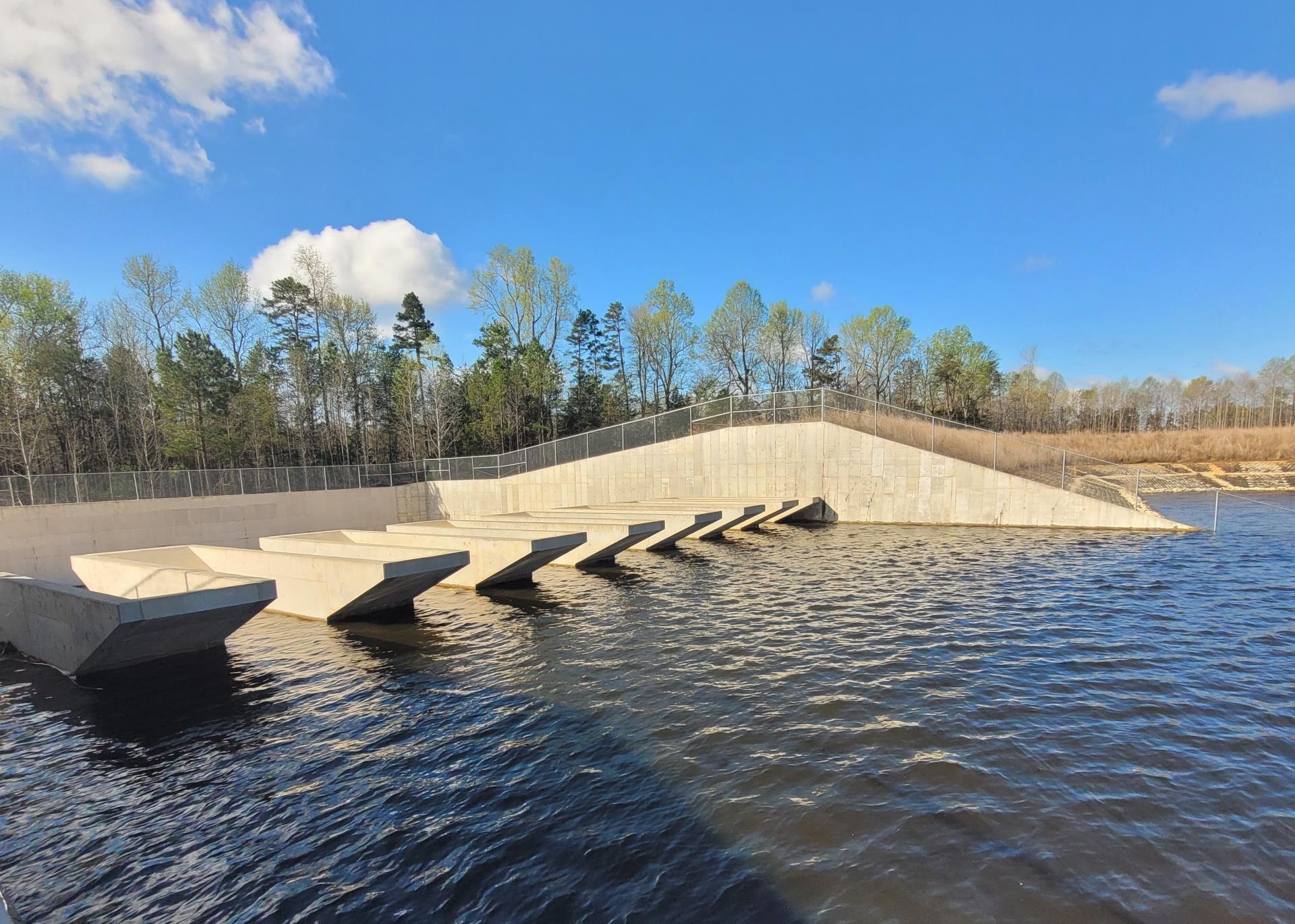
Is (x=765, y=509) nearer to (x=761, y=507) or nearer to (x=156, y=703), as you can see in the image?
(x=761, y=507)

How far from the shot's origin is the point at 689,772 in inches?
223

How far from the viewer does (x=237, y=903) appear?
4.18 metres

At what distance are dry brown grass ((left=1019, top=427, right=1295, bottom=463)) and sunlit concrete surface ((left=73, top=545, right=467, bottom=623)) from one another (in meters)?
46.1

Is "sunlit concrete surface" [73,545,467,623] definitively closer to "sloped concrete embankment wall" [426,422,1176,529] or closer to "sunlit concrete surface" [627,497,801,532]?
"sunlit concrete surface" [627,497,801,532]

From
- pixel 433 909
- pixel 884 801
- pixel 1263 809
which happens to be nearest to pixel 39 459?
pixel 433 909

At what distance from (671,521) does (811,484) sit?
10.8 meters

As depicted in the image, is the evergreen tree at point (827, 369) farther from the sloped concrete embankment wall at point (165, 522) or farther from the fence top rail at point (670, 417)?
the sloped concrete embankment wall at point (165, 522)

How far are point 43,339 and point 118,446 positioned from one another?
7.13m

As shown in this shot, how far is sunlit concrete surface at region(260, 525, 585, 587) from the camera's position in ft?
45.7

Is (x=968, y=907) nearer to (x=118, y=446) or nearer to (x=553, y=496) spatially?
(x=553, y=496)

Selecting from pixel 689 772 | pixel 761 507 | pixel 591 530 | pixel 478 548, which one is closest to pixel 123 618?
pixel 478 548

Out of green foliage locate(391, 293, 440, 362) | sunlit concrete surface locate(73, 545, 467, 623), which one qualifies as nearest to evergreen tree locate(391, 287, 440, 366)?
green foliage locate(391, 293, 440, 362)

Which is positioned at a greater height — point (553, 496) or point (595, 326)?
point (595, 326)

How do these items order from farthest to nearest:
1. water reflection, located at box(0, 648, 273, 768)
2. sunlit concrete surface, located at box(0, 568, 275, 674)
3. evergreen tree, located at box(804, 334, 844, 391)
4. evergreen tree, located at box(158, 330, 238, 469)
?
evergreen tree, located at box(804, 334, 844, 391) < evergreen tree, located at box(158, 330, 238, 469) < sunlit concrete surface, located at box(0, 568, 275, 674) < water reflection, located at box(0, 648, 273, 768)
